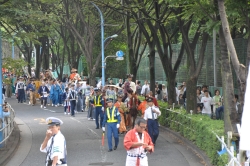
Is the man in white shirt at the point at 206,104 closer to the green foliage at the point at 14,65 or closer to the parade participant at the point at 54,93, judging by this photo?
the green foliage at the point at 14,65

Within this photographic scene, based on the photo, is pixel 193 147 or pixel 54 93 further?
pixel 54 93

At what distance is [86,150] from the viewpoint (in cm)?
1722

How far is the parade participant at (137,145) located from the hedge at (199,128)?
6.71 feet

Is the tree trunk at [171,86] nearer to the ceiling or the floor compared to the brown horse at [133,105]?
nearer to the ceiling

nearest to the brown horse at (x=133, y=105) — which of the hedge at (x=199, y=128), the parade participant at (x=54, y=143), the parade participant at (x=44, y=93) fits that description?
the hedge at (x=199, y=128)

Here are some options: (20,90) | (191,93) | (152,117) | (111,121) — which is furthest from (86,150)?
(20,90)

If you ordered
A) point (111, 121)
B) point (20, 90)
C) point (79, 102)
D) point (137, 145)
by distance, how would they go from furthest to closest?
point (20, 90) < point (79, 102) < point (111, 121) < point (137, 145)

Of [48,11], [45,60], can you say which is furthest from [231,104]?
[45,60]

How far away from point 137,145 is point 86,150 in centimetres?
765

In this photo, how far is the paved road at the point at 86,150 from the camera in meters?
15.2

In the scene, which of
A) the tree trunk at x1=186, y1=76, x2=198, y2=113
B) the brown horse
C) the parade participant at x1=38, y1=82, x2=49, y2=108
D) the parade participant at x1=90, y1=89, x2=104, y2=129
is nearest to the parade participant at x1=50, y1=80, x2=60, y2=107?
the parade participant at x1=38, y1=82, x2=49, y2=108

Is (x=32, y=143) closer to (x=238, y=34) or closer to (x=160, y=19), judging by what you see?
(x=160, y=19)

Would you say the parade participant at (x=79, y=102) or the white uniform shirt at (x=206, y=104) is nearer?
the white uniform shirt at (x=206, y=104)

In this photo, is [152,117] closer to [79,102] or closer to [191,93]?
[191,93]
